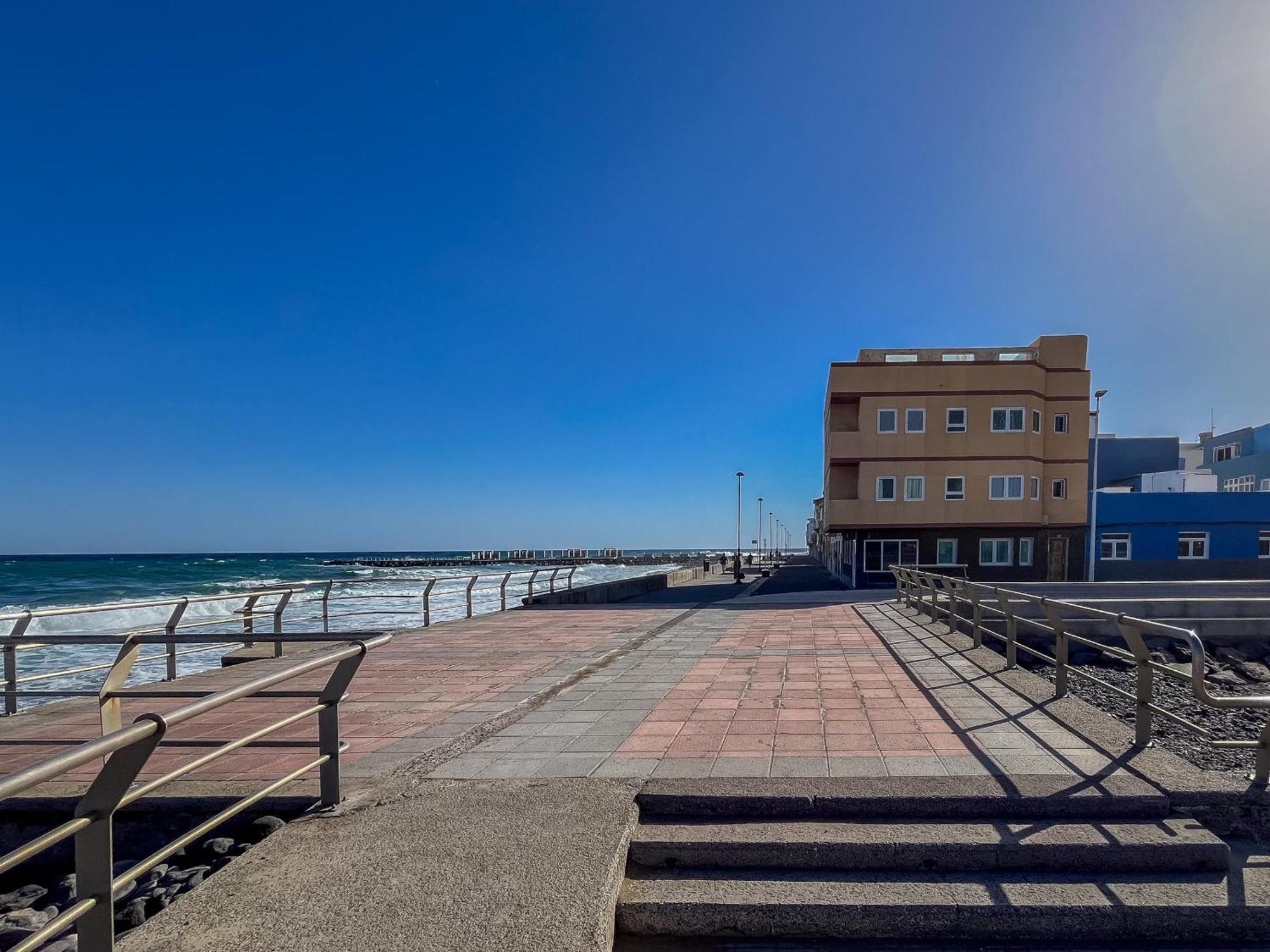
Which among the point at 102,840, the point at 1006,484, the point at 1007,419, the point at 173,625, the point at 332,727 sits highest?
the point at 1007,419

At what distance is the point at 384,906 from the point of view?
303 centimetres

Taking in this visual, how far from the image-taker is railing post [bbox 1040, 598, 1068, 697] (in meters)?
6.46

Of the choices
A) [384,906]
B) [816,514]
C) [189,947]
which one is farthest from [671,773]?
[816,514]

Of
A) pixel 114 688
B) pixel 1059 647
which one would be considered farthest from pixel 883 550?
pixel 114 688

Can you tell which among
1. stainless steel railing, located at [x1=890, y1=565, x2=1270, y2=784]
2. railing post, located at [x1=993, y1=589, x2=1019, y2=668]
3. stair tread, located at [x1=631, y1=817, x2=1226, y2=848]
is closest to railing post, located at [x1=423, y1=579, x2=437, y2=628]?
railing post, located at [x1=993, y1=589, x2=1019, y2=668]

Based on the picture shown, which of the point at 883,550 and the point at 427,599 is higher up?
the point at 883,550

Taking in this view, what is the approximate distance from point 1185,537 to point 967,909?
36.6 metres

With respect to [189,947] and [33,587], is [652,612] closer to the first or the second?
[189,947]

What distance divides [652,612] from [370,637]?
42.2 ft

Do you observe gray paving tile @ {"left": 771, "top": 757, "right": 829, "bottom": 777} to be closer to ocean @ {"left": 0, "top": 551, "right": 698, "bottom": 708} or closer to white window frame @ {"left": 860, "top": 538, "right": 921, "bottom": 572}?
ocean @ {"left": 0, "top": 551, "right": 698, "bottom": 708}

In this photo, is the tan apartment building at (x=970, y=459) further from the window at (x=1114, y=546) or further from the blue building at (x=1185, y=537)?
the blue building at (x=1185, y=537)

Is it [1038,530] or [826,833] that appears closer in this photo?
[826,833]

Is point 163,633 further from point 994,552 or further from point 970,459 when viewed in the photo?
point 994,552

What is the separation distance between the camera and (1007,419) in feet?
87.0
